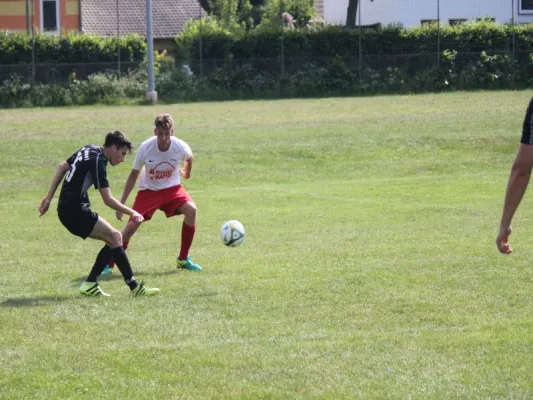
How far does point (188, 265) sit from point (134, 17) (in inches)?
1792

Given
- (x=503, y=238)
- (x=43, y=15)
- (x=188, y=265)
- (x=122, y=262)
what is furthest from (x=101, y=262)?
(x=43, y=15)

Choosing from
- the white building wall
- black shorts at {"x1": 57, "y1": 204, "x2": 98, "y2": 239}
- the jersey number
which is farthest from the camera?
the white building wall

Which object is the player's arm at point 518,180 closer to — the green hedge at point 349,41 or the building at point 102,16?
the green hedge at point 349,41

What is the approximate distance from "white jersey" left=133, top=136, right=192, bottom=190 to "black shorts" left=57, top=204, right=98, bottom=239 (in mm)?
1755

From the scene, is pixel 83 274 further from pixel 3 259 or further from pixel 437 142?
pixel 437 142

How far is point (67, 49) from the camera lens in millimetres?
37188

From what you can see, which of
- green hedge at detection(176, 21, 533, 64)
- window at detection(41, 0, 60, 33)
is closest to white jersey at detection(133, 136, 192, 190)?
green hedge at detection(176, 21, 533, 64)

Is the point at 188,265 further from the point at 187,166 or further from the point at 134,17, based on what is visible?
the point at 134,17

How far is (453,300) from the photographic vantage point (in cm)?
852

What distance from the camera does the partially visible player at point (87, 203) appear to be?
9297mm

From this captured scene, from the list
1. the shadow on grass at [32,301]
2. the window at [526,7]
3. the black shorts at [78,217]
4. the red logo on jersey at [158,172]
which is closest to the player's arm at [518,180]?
the shadow on grass at [32,301]

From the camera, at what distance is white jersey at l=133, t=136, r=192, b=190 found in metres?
11.2

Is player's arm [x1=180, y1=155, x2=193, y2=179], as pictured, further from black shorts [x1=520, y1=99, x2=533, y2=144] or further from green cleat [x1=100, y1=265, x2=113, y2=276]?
black shorts [x1=520, y1=99, x2=533, y2=144]

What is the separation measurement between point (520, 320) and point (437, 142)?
17.3 m
